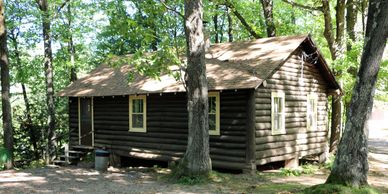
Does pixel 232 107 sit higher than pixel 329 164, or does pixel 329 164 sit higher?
pixel 232 107

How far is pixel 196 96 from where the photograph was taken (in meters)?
13.0

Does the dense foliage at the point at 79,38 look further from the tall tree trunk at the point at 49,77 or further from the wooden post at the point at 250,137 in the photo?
the wooden post at the point at 250,137

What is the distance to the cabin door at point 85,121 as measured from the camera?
19.6 m

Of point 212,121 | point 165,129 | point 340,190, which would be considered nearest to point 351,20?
point 212,121

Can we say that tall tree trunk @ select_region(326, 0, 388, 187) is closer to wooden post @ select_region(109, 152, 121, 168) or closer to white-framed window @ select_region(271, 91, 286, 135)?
white-framed window @ select_region(271, 91, 286, 135)

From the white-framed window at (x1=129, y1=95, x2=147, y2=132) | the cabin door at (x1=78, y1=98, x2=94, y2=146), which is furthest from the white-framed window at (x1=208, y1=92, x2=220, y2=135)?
the cabin door at (x1=78, y1=98, x2=94, y2=146)

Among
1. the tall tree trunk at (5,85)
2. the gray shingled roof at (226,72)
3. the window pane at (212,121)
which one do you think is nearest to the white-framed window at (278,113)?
the gray shingled roof at (226,72)

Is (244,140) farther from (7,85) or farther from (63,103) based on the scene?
(63,103)

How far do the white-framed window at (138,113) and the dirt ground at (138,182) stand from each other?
5.92 feet

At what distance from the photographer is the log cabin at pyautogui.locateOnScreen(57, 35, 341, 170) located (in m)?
14.3

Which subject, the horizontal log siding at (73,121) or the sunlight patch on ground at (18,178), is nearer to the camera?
the sunlight patch on ground at (18,178)

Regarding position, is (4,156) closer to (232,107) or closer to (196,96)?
(196,96)

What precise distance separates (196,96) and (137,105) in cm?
540

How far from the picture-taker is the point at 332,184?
32.3 feet
